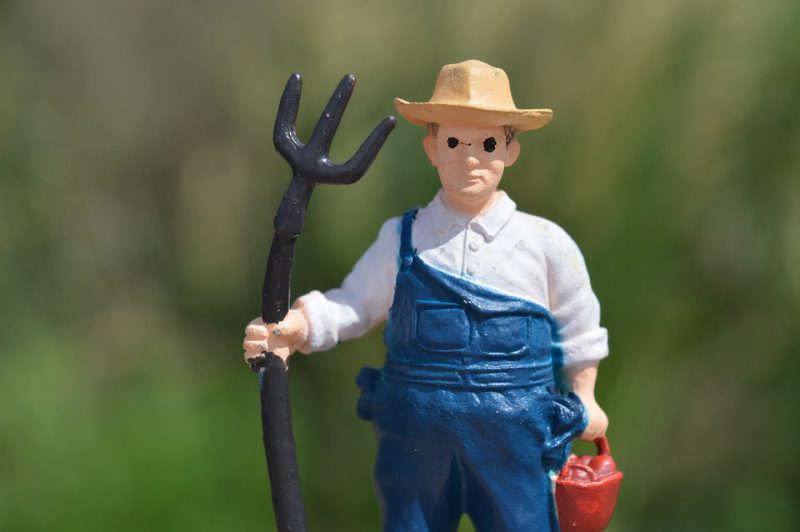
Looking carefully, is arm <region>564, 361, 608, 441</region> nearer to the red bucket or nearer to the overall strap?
the red bucket

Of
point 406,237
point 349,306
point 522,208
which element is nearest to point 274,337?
point 349,306

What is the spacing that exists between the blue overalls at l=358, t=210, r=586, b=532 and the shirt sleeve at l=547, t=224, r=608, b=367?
0.04 m

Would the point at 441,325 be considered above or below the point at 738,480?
above

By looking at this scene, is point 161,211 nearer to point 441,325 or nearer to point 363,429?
point 363,429

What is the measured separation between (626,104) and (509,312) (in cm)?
127

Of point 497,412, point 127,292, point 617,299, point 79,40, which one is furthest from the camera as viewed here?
point 79,40

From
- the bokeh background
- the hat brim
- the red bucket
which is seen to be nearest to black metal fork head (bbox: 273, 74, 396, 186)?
the hat brim

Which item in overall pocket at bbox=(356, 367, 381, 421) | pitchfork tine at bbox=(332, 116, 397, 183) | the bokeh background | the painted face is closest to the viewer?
pitchfork tine at bbox=(332, 116, 397, 183)

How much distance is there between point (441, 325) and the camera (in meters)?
1.76

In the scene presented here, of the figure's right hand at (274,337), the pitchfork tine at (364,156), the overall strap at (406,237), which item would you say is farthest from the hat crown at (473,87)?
the figure's right hand at (274,337)

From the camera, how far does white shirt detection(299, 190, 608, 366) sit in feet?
5.93

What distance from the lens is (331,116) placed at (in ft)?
5.57

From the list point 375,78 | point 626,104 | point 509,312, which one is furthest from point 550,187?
point 509,312

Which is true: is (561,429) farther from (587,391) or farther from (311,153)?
(311,153)
